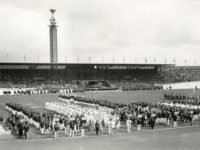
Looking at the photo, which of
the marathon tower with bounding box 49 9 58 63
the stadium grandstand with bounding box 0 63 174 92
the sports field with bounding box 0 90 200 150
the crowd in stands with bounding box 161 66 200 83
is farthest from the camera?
the marathon tower with bounding box 49 9 58 63

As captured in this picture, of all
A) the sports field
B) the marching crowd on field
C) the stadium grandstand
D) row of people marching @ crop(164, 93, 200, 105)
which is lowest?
the sports field

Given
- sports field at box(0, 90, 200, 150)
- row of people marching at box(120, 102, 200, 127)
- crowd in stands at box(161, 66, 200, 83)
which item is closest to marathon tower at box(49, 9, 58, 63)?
crowd in stands at box(161, 66, 200, 83)

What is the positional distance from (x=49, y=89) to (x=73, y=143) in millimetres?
44537

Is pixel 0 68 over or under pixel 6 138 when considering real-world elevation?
over

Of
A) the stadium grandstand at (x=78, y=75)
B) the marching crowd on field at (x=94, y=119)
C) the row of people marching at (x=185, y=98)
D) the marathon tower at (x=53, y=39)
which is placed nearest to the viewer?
the marching crowd on field at (x=94, y=119)

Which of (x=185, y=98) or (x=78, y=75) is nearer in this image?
(x=185, y=98)

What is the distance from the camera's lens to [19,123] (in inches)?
925

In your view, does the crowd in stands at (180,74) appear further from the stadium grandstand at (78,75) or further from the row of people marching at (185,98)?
the row of people marching at (185,98)

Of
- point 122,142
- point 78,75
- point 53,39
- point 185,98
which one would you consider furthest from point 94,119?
point 53,39

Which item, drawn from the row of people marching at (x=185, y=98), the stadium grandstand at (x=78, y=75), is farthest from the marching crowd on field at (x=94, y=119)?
the stadium grandstand at (x=78, y=75)

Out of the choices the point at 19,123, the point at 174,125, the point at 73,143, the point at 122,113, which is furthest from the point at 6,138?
the point at 174,125

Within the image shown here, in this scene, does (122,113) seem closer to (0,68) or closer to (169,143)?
(169,143)

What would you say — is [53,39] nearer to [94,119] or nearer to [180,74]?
[180,74]

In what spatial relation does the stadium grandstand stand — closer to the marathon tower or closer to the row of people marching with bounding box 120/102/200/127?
the marathon tower
